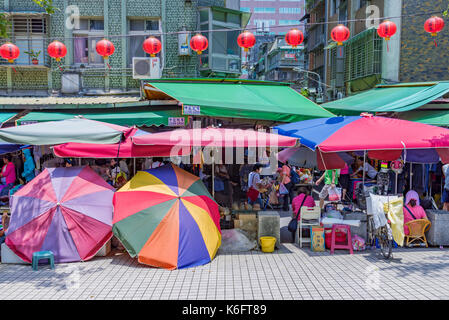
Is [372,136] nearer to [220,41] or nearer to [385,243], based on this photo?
[385,243]

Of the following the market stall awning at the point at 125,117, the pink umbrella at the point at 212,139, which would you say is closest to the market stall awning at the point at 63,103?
the market stall awning at the point at 125,117

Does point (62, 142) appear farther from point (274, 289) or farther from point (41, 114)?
point (41, 114)

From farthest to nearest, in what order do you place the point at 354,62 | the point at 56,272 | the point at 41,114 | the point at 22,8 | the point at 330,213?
the point at 354,62, the point at 22,8, the point at 41,114, the point at 330,213, the point at 56,272

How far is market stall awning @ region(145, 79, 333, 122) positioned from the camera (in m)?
11.3

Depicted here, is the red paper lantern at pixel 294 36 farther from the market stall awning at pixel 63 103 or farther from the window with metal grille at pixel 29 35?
the window with metal grille at pixel 29 35

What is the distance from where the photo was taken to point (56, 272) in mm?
7121

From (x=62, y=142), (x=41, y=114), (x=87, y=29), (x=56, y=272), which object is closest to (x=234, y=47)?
(x=87, y=29)

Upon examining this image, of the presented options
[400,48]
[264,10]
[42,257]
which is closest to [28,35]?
[42,257]

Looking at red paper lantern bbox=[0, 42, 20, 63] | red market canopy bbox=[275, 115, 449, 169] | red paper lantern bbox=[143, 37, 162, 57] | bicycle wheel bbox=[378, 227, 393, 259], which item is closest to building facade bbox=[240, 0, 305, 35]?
red paper lantern bbox=[143, 37, 162, 57]

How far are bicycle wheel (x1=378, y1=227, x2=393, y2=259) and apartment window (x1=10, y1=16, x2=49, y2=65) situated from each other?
46.8ft

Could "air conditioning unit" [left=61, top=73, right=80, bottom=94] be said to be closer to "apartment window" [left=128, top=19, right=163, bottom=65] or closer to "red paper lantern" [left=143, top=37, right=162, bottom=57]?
"apartment window" [left=128, top=19, right=163, bottom=65]

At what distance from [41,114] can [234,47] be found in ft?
28.3

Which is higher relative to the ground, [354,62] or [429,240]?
[354,62]

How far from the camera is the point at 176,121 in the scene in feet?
43.4
